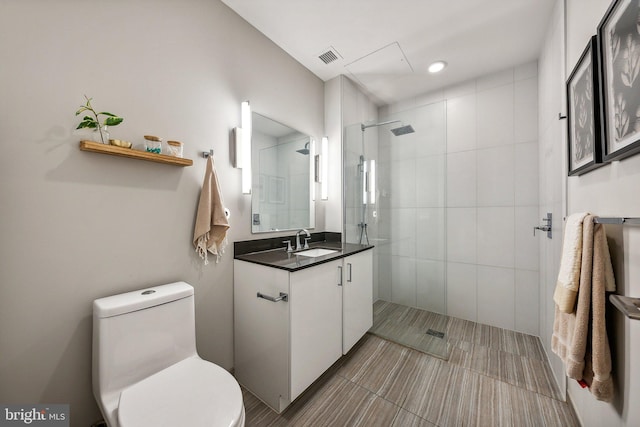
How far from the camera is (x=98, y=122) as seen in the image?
1110mm

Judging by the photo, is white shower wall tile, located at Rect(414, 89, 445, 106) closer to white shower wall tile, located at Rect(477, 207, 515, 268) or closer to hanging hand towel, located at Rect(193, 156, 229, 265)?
white shower wall tile, located at Rect(477, 207, 515, 268)

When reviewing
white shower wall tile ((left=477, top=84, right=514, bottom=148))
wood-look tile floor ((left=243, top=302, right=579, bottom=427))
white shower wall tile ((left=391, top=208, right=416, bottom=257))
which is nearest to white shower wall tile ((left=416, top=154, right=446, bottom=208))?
white shower wall tile ((left=391, top=208, right=416, bottom=257))

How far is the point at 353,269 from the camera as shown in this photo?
196cm

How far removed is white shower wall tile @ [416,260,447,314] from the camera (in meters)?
2.26

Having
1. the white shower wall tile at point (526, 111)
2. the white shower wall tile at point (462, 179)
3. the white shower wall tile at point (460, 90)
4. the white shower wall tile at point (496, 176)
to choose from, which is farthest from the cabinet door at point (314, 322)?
the white shower wall tile at point (460, 90)

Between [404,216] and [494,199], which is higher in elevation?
[494,199]

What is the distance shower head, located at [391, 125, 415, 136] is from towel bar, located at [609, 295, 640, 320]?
6.16 ft

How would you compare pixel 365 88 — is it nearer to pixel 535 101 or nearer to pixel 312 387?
pixel 535 101

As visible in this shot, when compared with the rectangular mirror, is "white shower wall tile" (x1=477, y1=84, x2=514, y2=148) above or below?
above

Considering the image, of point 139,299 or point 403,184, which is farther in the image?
point 403,184

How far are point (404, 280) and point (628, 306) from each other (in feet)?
6.00

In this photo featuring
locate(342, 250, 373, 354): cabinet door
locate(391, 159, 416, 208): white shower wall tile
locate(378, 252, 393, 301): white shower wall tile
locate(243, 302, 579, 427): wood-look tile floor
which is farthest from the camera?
locate(378, 252, 393, 301): white shower wall tile

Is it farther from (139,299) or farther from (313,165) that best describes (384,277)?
(139,299)

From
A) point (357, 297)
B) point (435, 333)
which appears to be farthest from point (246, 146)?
point (435, 333)
